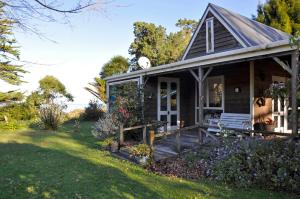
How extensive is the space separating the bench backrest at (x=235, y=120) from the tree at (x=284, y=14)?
59.0ft

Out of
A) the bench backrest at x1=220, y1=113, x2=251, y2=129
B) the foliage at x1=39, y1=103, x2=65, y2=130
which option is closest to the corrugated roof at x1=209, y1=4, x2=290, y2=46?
the bench backrest at x1=220, y1=113, x2=251, y2=129

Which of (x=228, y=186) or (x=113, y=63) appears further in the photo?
(x=113, y=63)

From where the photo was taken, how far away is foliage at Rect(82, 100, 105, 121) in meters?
22.5

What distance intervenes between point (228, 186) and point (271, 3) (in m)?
25.0

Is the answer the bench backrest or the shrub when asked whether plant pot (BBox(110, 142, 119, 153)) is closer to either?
the bench backrest

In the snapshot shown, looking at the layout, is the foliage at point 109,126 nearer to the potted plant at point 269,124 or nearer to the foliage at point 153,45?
the potted plant at point 269,124

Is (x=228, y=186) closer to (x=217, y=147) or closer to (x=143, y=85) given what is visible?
(x=217, y=147)

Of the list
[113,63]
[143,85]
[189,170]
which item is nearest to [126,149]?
[189,170]

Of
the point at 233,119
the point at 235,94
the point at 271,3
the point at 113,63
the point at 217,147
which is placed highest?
the point at 271,3

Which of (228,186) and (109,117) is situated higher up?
(109,117)

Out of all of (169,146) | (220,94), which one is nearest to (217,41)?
(220,94)

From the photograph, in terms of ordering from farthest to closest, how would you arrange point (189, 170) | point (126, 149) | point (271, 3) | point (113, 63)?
point (113, 63), point (271, 3), point (126, 149), point (189, 170)

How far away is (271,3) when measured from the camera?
84.5 ft

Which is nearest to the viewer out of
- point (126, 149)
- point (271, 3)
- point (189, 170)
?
point (189, 170)
